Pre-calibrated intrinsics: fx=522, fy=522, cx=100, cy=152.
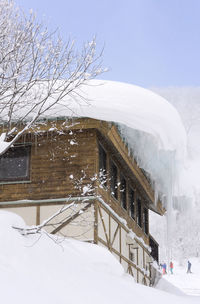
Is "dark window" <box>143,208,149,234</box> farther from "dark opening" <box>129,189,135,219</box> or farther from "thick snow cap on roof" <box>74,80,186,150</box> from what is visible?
"thick snow cap on roof" <box>74,80,186,150</box>

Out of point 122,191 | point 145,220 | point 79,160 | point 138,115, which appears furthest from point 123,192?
point 145,220

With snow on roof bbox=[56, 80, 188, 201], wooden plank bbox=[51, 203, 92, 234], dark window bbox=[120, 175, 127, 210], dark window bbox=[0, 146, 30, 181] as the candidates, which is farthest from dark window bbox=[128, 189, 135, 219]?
dark window bbox=[0, 146, 30, 181]

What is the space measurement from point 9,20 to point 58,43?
1.10 m

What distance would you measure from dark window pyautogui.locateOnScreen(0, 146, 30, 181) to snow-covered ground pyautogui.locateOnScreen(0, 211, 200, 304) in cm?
419

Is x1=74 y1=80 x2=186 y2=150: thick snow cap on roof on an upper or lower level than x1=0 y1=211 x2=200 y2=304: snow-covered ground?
upper

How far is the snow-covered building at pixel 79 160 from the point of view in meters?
12.7

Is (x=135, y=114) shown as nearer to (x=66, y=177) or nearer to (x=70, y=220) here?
(x=66, y=177)

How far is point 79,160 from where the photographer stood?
13266 millimetres

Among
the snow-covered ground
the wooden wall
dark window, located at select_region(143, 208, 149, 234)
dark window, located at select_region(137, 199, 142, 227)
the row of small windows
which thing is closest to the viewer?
the snow-covered ground

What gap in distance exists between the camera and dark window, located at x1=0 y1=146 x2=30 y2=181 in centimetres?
1355

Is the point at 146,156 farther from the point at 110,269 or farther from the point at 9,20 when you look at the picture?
the point at 9,20

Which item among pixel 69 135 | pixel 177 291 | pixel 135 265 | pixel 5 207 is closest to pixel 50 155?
pixel 69 135

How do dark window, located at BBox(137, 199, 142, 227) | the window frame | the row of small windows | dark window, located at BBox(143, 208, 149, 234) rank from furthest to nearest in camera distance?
dark window, located at BBox(143, 208, 149, 234), dark window, located at BBox(137, 199, 142, 227), the window frame, the row of small windows

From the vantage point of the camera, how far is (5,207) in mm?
13211
